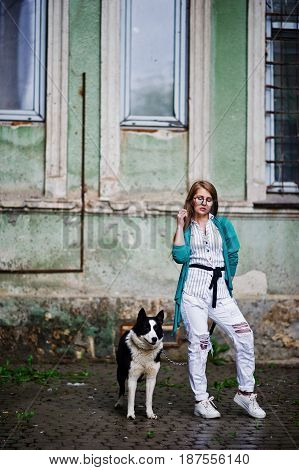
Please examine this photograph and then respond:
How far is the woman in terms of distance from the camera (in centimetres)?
679

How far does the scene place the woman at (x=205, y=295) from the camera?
6785 millimetres

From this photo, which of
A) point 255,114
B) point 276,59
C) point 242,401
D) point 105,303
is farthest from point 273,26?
point 242,401

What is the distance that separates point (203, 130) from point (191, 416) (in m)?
4.16

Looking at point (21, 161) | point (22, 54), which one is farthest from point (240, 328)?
point (22, 54)

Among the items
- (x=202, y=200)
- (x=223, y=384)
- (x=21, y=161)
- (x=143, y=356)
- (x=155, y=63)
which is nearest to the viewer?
(x=143, y=356)

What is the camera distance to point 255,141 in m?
9.91

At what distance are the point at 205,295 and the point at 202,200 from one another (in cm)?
82

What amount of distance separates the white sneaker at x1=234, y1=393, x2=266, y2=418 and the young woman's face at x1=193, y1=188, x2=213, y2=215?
1646 mm

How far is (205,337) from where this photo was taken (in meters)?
6.81

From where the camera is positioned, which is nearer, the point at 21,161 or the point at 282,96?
the point at 21,161

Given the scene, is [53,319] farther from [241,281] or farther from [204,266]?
[204,266]

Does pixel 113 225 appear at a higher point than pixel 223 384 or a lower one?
higher

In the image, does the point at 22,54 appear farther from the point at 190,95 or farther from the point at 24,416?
the point at 24,416

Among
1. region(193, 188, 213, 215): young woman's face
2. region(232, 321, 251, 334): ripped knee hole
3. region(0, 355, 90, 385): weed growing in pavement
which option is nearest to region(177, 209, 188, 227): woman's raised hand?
region(193, 188, 213, 215): young woman's face
